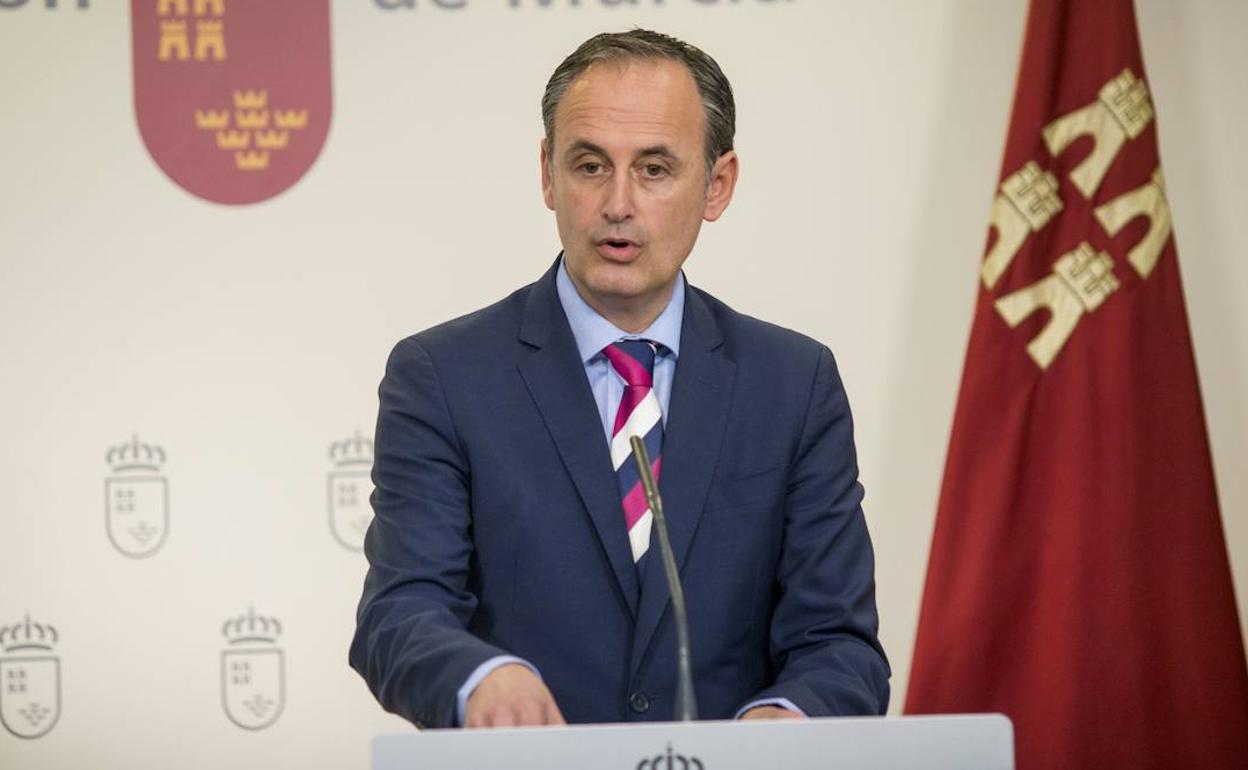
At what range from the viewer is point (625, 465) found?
2.21m

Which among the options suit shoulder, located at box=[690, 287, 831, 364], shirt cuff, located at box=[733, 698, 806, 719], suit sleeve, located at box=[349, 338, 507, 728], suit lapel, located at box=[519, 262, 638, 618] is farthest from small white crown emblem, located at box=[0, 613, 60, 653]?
shirt cuff, located at box=[733, 698, 806, 719]

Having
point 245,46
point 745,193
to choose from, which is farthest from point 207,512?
point 745,193

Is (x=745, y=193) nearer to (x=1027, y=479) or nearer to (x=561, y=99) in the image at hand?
(x=1027, y=479)

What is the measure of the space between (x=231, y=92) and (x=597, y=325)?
72.5 inches

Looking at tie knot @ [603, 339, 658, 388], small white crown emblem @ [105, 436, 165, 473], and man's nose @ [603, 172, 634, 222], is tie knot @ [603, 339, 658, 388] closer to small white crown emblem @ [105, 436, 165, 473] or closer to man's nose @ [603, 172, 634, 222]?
man's nose @ [603, 172, 634, 222]

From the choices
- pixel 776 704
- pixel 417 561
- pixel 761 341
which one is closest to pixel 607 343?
pixel 761 341

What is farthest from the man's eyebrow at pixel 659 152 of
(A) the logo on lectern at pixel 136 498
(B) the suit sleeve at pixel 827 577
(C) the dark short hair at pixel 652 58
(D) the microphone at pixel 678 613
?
Result: (A) the logo on lectern at pixel 136 498

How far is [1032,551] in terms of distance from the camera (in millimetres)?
3617

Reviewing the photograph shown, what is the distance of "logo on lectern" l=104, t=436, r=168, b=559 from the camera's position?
148 inches

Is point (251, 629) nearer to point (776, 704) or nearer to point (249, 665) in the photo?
point (249, 665)

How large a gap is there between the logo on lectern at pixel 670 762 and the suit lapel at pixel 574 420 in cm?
65

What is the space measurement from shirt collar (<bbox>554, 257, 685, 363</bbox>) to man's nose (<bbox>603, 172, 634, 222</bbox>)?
0.16 meters

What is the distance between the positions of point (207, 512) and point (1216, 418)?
2.41 metres

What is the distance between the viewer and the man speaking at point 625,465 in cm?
213
